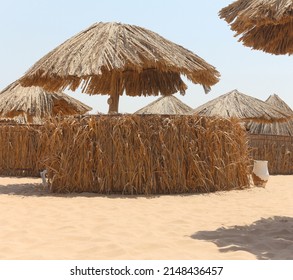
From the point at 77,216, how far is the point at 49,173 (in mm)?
2629

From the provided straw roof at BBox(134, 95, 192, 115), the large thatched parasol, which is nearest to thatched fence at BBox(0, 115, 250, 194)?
the large thatched parasol

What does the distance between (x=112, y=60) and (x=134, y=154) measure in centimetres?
173

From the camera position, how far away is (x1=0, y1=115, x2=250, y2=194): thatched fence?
8.02 meters

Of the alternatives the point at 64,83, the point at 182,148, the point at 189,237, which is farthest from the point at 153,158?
the point at 189,237

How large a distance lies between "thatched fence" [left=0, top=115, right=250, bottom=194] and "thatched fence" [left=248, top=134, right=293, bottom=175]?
653 centimetres

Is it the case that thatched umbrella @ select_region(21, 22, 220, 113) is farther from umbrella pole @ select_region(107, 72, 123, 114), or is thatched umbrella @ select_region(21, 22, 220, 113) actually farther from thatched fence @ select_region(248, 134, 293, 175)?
thatched fence @ select_region(248, 134, 293, 175)

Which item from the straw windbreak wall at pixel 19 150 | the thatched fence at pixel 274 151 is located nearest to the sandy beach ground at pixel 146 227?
the straw windbreak wall at pixel 19 150

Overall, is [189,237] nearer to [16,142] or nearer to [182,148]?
[182,148]

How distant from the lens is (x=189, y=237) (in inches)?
187

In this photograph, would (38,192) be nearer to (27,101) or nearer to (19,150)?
(19,150)

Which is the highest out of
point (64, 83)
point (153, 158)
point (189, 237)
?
point (64, 83)

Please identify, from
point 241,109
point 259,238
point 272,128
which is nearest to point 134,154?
point 259,238
